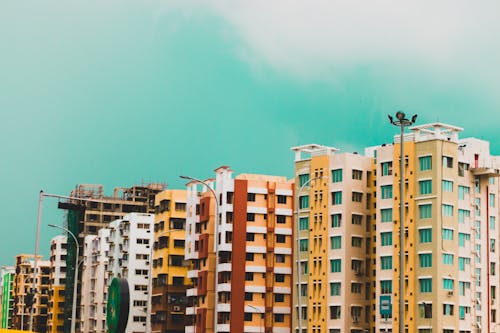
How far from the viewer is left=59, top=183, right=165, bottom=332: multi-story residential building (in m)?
154

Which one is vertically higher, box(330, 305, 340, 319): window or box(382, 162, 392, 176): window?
box(382, 162, 392, 176): window

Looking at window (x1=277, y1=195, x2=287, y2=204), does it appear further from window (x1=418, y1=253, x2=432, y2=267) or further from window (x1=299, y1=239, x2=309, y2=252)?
window (x1=418, y1=253, x2=432, y2=267)

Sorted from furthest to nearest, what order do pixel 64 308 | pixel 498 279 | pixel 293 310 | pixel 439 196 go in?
pixel 64 308
pixel 293 310
pixel 498 279
pixel 439 196

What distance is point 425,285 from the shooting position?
8344 centimetres

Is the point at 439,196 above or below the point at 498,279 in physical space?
above

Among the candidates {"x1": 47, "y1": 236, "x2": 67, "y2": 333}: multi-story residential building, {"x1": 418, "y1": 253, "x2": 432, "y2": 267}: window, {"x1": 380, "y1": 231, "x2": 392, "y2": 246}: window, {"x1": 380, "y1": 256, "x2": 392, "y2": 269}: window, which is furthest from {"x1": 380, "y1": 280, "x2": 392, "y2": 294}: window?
{"x1": 47, "y1": 236, "x2": 67, "y2": 333}: multi-story residential building

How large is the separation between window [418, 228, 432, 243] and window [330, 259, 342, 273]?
944cm

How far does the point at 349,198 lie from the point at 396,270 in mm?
8937

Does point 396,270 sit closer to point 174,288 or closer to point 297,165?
point 297,165

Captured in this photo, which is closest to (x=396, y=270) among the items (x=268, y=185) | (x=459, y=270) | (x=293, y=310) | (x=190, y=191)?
(x=459, y=270)

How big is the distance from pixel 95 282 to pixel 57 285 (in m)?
21.6

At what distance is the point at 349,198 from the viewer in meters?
91.9

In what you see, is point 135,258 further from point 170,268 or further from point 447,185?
point 447,185

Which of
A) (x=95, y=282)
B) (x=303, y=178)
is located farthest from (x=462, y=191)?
(x=95, y=282)
